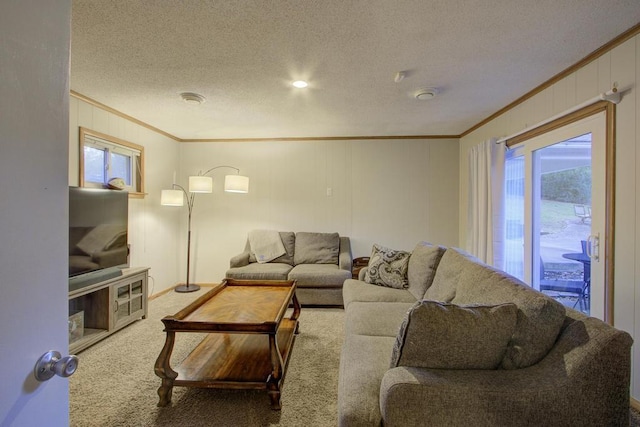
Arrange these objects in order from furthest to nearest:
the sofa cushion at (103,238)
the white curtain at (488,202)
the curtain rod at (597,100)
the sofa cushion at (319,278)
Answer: the sofa cushion at (319,278)
the white curtain at (488,202)
the sofa cushion at (103,238)
the curtain rod at (597,100)

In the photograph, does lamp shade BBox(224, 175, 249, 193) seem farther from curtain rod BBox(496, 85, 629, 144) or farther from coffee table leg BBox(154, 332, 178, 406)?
curtain rod BBox(496, 85, 629, 144)

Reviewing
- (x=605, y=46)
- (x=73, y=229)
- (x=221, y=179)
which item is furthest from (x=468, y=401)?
(x=221, y=179)

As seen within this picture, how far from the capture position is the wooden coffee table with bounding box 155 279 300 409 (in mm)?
1816

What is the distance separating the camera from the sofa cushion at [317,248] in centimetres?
416

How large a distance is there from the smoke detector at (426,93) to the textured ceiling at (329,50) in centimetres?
8

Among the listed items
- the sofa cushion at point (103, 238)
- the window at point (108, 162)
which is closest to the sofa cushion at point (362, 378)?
the sofa cushion at point (103, 238)

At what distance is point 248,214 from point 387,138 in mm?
2397

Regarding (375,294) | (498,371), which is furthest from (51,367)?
(375,294)

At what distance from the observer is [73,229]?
2492 mm

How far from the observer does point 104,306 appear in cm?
276

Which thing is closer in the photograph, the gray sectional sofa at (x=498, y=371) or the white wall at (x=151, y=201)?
the gray sectional sofa at (x=498, y=371)

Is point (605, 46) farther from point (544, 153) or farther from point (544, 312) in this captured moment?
point (544, 312)

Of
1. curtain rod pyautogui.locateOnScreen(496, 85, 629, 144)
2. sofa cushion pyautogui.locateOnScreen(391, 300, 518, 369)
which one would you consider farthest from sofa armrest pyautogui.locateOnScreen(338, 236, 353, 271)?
sofa cushion pyautogui.locateOnScreen(391, 300, 518, 369)

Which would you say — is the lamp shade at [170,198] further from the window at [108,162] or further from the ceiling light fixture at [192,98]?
the ceiling light fixture at [192,98]
